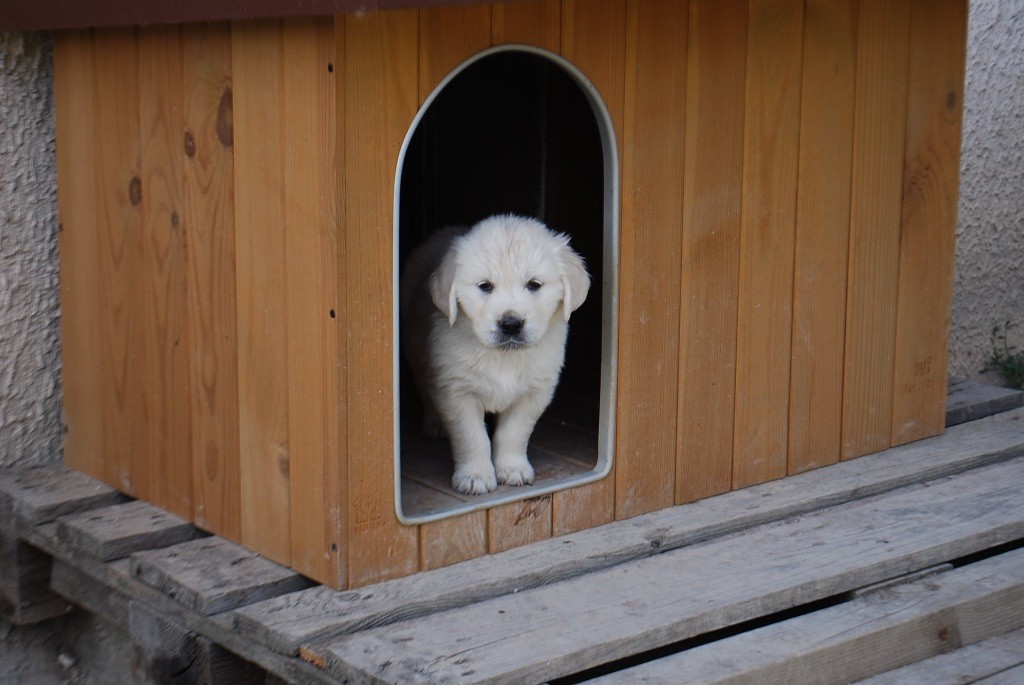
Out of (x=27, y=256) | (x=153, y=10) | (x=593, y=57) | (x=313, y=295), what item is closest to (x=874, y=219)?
(x=593, y=57)

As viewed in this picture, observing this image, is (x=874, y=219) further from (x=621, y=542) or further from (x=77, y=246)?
(x=77, y=246)

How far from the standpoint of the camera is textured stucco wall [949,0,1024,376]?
5.87 m

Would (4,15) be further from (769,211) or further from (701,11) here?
(769,211)

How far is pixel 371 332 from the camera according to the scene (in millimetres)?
3217

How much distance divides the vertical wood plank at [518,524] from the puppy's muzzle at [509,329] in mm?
442

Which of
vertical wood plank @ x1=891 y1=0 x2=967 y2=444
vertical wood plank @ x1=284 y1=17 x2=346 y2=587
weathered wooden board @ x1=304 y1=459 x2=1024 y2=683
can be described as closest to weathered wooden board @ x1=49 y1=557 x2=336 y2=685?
weathered wooden board @ x1=304 y1=459 x2=1024 y2=683

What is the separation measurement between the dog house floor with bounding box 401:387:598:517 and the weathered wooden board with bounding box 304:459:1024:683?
1.26 feet

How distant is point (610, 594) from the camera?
11.1ft

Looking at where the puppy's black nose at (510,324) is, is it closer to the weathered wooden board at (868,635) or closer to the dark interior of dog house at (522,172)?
the dark interior of dog house at (522,172)

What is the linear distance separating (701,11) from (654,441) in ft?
4.09

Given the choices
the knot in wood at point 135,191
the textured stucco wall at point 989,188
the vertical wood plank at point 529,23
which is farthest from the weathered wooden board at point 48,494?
the textured stucco wall at point 989,188

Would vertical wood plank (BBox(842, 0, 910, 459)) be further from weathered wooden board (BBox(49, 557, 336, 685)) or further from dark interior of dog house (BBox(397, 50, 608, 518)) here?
weathered wooden board (BBox(49, 557, 336, 685))

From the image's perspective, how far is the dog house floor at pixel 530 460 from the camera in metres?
3.67

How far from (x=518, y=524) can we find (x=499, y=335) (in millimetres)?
522
